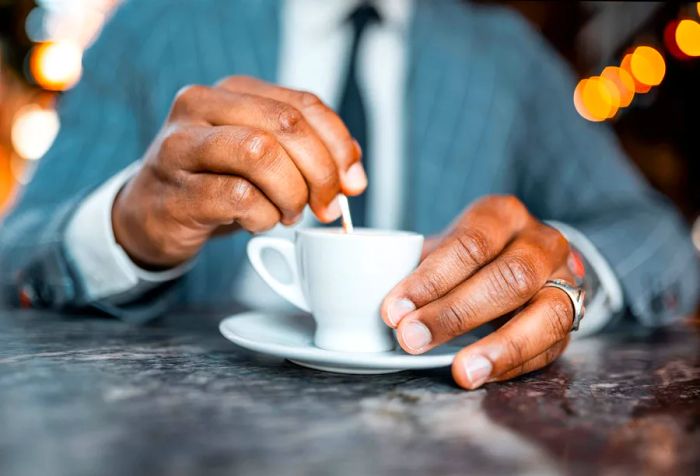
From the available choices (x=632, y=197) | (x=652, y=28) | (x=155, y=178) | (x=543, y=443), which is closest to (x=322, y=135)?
(x=155, y=178)

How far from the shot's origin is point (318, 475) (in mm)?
369

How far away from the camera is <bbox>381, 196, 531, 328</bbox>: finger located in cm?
62

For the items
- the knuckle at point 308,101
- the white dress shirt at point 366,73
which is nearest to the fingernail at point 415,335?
the knuckle at point 308,101

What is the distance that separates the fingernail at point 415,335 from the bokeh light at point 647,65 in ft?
15.7

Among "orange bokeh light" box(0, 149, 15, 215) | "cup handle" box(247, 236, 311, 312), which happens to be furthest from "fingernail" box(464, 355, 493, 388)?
"orange bokeh light" box(0, 149, 15, 215)

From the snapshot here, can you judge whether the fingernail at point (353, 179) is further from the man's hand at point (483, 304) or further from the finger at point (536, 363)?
the finger at point (536, 363)

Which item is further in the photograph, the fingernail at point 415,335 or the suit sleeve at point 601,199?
the suit sleeve at point 601,199

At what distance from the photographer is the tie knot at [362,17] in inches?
60.7

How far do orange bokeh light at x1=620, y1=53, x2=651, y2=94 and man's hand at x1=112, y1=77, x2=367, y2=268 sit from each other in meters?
4.63

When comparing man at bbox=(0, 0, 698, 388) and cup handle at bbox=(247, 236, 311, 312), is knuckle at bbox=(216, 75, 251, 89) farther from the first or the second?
cup handle at bbox=(247, 236, 311, 312)

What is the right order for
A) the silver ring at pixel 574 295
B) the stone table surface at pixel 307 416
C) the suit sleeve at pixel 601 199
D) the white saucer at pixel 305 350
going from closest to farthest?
the stone table surface at pixel 307 416 → the white saucer at pixel 305 350 → the silver ring at pixel 574 295 → the suit sleeve at pixel 601 199

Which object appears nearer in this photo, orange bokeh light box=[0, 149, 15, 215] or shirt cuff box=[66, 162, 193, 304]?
shirt cuff box=[66, 162, 193, 304]

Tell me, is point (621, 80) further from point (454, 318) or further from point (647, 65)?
point (454, 318)

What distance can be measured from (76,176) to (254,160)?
85 centimetres
